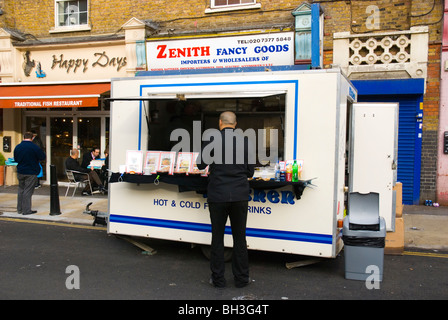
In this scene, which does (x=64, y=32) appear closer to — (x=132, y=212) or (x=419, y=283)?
(x=132, y=212)

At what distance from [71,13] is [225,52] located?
8.38 m

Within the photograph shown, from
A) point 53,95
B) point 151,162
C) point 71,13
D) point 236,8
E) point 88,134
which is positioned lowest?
point 151,162

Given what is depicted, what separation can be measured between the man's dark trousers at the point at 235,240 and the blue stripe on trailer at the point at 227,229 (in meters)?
0.63

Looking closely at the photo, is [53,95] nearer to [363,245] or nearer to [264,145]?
[264,145]

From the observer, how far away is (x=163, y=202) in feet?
18.3

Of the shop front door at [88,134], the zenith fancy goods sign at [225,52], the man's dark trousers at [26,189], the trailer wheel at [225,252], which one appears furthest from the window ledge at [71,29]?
the trailer wheel at [225,252]

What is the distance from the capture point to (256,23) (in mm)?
10523

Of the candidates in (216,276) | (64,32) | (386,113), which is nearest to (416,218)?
(386,113)

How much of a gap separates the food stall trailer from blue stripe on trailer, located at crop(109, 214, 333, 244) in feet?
0.04

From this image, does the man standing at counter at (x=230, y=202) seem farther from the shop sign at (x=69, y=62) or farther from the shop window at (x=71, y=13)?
the shop window at (x=71, y=13)

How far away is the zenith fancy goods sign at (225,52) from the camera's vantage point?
19.4 ft

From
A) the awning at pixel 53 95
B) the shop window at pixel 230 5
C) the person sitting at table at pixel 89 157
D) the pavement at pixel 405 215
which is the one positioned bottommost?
the pavement at pixel 405 215

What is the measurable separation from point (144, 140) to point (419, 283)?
3.94 meters

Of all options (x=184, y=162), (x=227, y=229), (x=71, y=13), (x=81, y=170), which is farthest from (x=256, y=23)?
(x=227, y=229)
